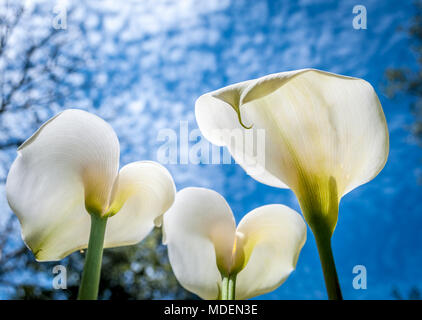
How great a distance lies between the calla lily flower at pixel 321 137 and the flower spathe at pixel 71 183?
0.06 meters

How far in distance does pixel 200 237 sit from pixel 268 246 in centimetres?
5

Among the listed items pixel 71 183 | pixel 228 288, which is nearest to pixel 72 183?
pixel 71 183

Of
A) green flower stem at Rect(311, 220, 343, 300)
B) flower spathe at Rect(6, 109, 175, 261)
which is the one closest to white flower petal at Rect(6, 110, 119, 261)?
flower spathe at Rect(6, 109, 175, 261)

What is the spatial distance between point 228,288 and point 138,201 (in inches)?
2.9

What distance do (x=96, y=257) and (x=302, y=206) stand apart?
11 cm

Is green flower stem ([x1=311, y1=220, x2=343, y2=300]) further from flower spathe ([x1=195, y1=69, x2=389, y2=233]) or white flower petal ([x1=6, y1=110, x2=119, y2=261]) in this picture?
white flower petal ([x1=6, y1=110, x2=119, y2=261])

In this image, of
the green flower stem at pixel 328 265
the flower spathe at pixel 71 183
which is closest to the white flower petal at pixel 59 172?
the flower spathe at pixel 71 183

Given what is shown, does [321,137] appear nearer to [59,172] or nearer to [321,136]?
[321,136]

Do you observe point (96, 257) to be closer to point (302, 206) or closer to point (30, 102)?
point (302, 206)

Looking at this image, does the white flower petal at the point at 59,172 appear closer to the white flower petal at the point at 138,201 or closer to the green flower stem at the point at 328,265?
the white flower petal at the point at 138,201

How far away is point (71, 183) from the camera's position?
0.69 feet

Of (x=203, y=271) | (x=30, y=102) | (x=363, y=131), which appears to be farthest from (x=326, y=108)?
(x=30, y=102)

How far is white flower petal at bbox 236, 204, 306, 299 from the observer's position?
230 millimetres

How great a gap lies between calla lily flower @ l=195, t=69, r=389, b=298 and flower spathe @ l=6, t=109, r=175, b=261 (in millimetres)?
62
